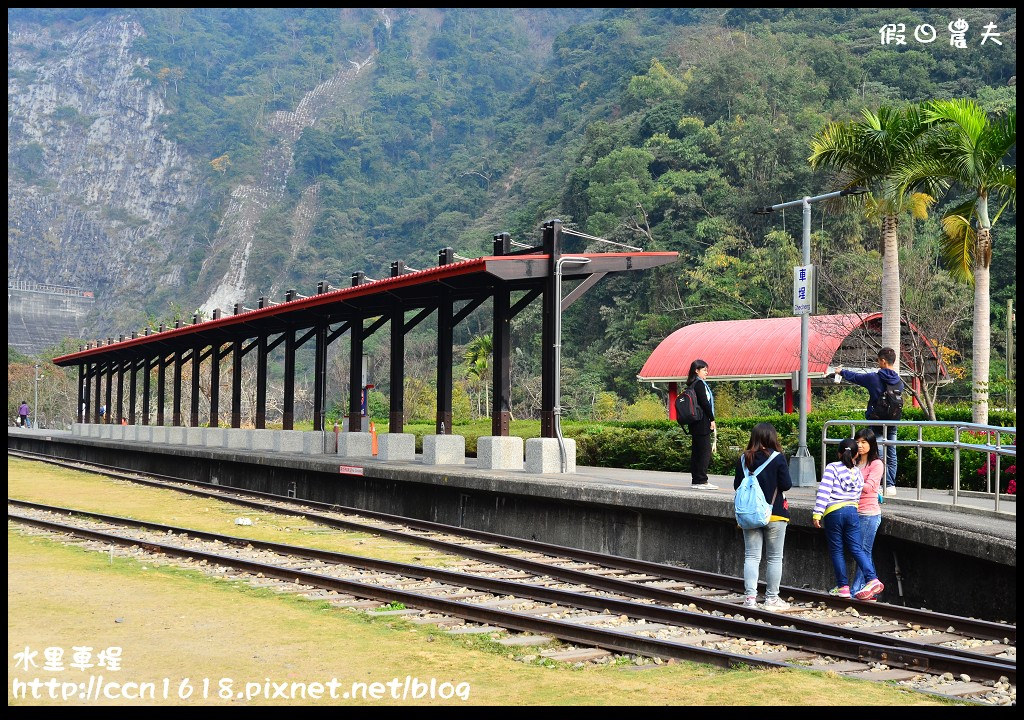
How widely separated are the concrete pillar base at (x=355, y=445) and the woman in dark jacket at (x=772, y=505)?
17853mm

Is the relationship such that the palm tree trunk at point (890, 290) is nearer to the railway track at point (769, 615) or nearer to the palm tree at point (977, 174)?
the palm tree at point (977, 174)

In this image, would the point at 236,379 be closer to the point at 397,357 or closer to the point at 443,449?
the point at 397,357

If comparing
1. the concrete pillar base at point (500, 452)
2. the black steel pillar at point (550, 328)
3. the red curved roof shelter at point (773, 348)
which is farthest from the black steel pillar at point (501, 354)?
the red curved roof shelter at point (773, 348)

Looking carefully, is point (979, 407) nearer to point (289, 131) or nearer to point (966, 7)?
point (966, 7)

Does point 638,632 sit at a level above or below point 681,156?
below

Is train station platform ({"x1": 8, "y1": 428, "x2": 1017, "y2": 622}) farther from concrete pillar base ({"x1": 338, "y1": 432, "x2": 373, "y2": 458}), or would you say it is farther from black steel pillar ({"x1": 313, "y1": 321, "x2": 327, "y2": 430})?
black steel pillar ({"x1": 313, "y1": 321, "x2": 327, "y2": 430})

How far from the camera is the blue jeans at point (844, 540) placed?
1161 centimetres

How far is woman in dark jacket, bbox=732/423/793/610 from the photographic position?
1135 cm

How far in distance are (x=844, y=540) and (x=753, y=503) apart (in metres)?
1.20

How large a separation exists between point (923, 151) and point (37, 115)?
192610 millimetres

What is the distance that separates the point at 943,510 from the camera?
1310 cm

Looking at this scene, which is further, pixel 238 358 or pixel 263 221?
pixel 263 221

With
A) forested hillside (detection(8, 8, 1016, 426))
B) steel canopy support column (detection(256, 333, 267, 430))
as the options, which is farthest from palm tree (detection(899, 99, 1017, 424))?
steel canopy support column (detection(256, 333, 267, 430))

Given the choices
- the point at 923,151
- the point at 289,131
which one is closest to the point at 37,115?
the point at 289,131
